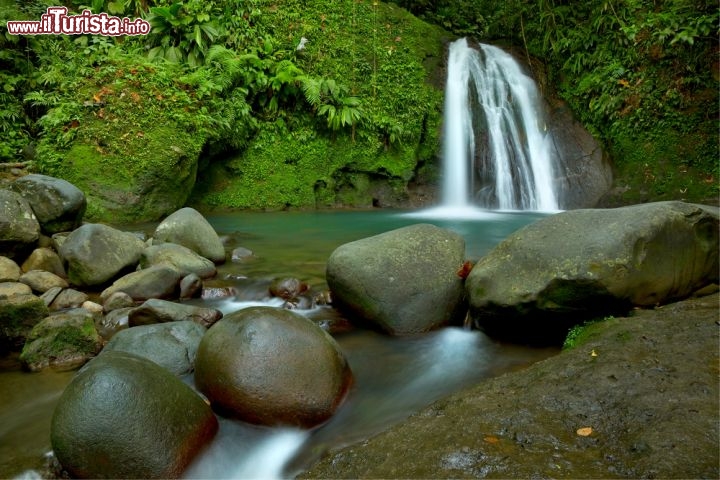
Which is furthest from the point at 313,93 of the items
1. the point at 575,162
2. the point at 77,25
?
the point at 575,162

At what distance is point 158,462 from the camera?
2373 mm

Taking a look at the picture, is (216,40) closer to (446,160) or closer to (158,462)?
(446,160)

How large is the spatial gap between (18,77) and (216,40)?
14.1ft

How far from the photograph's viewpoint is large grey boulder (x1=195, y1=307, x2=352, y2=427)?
112 inches

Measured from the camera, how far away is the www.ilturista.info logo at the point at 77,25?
10.4m

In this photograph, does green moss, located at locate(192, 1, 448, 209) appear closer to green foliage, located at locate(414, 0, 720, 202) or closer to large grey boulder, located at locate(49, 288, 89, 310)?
green foliage, located at locate(414, 0, 720, 202)

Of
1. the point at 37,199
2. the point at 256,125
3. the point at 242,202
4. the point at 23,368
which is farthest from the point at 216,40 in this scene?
the point at 23,368

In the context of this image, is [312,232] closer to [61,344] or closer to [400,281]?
[400,281]

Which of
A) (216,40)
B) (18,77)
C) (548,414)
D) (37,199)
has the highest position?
(216,40)

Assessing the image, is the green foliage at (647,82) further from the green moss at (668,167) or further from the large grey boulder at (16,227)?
the large grey boulder at (16,227)

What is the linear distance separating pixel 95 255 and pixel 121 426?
3.39 meters

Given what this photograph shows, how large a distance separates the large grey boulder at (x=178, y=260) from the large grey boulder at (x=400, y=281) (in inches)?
75.6

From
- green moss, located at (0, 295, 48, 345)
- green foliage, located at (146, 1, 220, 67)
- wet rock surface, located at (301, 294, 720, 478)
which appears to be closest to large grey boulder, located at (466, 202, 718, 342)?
wet rock surface, located at (301, 294, 720, 478)

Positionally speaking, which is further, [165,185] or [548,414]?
[165,185]
